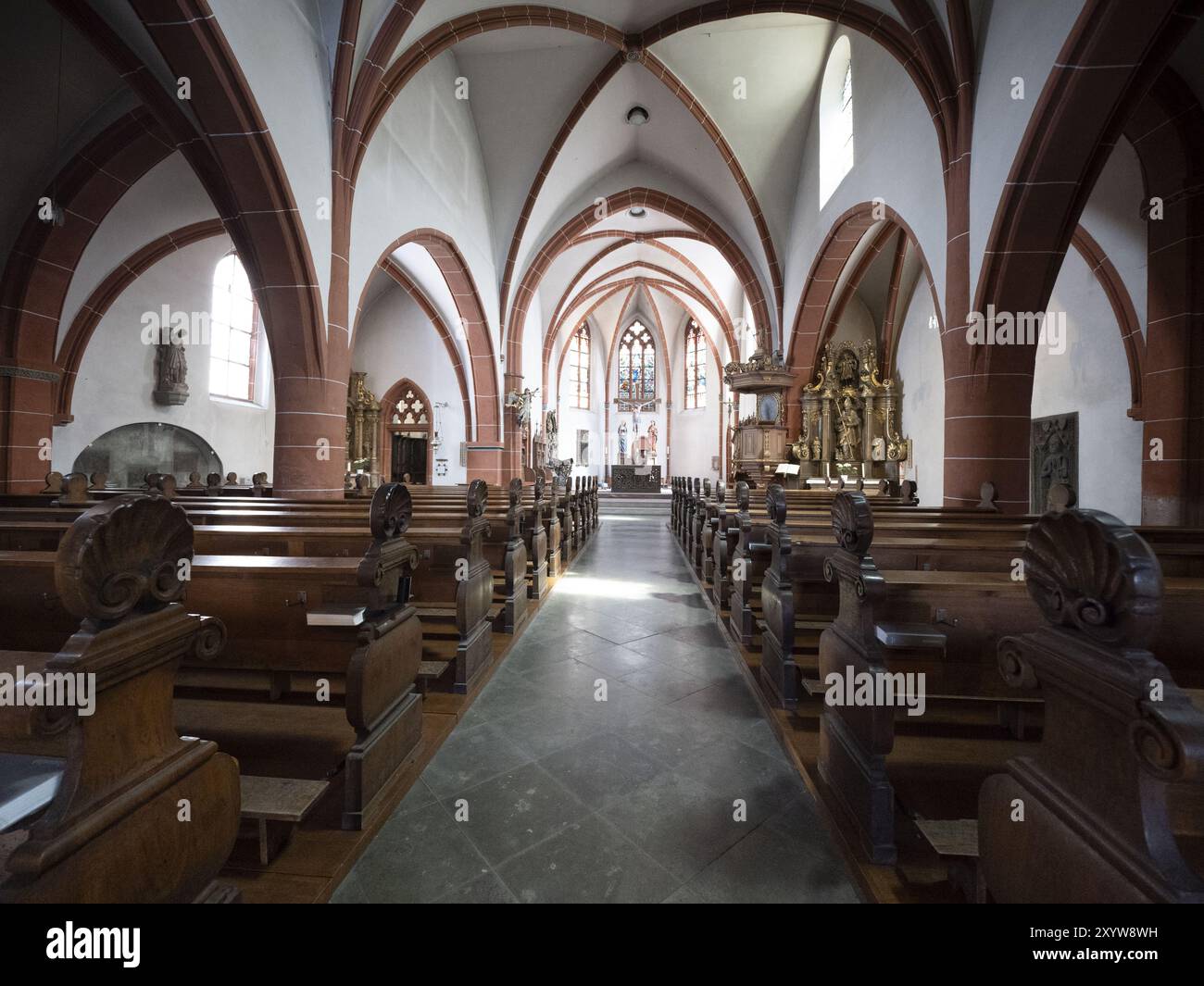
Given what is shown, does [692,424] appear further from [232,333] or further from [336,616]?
[336,616]

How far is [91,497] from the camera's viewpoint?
4613 millimetres

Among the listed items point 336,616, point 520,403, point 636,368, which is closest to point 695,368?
point 636,368

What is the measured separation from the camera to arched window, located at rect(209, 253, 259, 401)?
1139 centimetres

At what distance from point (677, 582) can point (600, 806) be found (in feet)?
14.0

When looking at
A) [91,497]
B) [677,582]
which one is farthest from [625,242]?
[91,497]

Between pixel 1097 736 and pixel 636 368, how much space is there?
81.7 feet

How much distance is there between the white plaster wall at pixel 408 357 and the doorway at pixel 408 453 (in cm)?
69

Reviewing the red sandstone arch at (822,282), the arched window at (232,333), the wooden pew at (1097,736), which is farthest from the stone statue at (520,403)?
the wooden pew at (1097,736)

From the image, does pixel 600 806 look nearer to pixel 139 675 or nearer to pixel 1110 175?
pixel 139 675

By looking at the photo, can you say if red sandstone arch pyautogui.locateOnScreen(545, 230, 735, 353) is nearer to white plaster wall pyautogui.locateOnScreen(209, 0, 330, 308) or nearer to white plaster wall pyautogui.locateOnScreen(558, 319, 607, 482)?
white plaster wall pyautogui.locateOnScreen(558, 319, 607, 482)

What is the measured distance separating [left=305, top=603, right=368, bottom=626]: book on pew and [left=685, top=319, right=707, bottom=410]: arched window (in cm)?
2171

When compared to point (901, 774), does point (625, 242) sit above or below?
above

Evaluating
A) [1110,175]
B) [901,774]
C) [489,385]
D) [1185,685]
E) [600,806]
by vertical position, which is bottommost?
[600,806]
